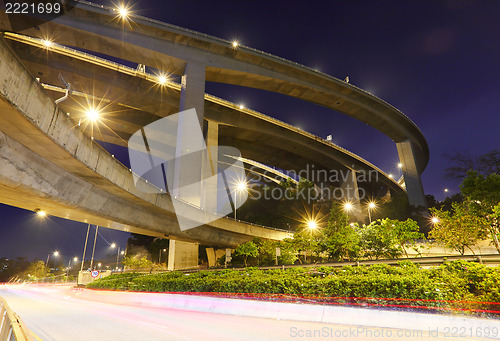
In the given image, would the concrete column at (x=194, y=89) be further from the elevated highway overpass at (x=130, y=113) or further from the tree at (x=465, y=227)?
the tree at (x=465, y=227)

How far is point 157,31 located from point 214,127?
58.0 ft

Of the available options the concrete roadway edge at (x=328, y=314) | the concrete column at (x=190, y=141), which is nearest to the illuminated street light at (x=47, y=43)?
the concrete column at (x=190, y=141)

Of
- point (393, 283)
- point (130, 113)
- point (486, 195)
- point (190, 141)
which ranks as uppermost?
point (130, 113)

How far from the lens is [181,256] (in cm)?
4019

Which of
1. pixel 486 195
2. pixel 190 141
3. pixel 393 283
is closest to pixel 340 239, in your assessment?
pixel 486 195

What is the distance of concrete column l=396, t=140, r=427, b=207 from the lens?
205ft

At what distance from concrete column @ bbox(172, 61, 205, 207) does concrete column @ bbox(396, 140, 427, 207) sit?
167ft

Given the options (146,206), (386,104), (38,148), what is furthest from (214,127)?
(38,148)

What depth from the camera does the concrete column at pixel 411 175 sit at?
6259cm

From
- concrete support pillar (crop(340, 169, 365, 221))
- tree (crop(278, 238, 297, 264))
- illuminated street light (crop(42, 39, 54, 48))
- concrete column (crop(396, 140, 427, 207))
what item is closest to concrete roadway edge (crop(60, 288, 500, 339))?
tree (crop(278, 238, 297, 264))

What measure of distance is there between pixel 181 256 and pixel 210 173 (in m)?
15.3

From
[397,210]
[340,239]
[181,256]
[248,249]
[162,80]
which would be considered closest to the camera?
[340,239]

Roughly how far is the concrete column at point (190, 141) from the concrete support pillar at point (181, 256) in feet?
30.5

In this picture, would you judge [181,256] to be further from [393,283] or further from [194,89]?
[393,283]
